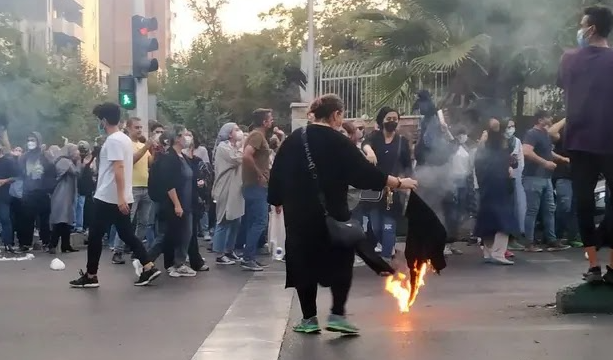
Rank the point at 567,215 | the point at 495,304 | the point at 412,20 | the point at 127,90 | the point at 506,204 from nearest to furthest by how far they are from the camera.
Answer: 1. the point at 495,304
2. the point at 506,204
3. the point at 567,215
4. the point at 412,20
5. the point at 127,90

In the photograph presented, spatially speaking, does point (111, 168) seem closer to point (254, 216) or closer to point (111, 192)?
point (111, 192)

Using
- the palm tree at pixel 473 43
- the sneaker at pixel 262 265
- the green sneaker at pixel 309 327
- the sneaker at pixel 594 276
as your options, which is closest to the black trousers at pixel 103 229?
the sneaker at pixel 262 265

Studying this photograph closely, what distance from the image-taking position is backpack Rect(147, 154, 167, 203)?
9930 millimetres

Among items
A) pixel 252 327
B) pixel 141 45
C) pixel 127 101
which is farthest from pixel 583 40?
pixel 127 101

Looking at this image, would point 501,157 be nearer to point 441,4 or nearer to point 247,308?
point 441,4

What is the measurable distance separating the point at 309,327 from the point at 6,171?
28.6ft

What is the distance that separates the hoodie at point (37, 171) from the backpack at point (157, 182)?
4.12m

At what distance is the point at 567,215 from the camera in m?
12.5

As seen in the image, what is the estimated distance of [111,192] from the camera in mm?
8992

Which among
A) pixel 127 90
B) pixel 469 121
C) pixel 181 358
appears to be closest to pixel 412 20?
pixel 469 121

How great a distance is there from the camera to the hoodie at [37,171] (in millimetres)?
13664

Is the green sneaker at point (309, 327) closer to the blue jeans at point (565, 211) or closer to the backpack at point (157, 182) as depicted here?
the backpack at point (157, 182)

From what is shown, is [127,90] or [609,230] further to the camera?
[127,90]

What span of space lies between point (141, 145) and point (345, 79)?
5.54 m
